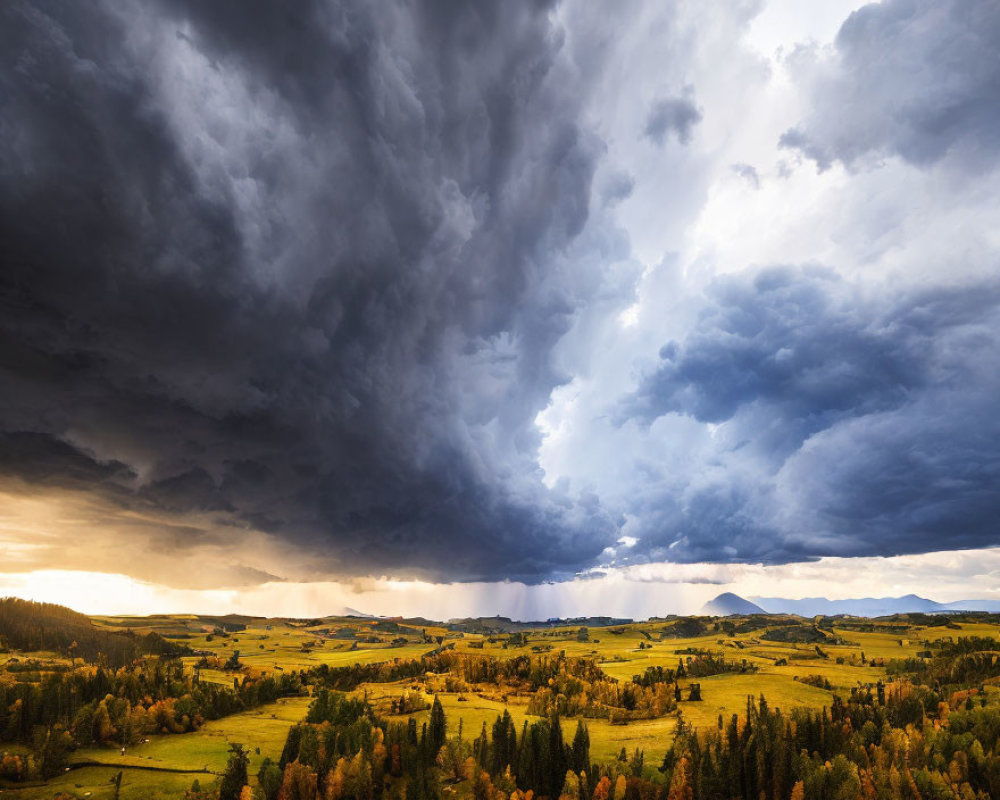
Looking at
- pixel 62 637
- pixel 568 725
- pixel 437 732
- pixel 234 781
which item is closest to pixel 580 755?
pixel 437 732

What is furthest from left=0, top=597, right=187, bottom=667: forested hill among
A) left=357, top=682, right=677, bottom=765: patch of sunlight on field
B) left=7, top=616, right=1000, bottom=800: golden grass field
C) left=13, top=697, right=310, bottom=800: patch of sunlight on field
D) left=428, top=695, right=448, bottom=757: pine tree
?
left=428, top=695, right=448, bottom=757: pine tree

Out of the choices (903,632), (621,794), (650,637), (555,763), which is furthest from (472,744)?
(903,632)

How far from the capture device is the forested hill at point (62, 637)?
7538 centimetres

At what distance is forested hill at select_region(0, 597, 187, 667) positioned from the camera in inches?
2968

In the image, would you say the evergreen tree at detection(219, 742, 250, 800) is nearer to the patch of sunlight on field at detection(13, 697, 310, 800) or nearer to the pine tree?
the patch of sunlight on field at detection(13, 697, 310, 800)

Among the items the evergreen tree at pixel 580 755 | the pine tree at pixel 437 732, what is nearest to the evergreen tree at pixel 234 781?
the pine tree at pixel 437 732

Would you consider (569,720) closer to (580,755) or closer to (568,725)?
(568,725)

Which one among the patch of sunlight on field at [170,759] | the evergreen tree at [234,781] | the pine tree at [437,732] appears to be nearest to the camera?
the evergreen tree at [234,781]

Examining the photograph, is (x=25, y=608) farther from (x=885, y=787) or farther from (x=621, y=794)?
(x=885, y=787)

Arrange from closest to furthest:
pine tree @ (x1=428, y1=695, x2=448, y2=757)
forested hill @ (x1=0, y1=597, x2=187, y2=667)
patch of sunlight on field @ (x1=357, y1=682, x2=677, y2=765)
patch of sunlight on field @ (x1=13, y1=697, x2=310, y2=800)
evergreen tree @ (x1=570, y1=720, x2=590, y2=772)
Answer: patch of sunlight on field @ (x1=13, y1=697, x2=310, y2=800)
evergreen tree @ (x1=570, y1=720, x2=590, y2=772)
pine tree @ (x1=428, y1=695, x2=448, y2=757)
patch of sunlight on field @ (x1=357, y1=682, x2=677, y2=765)
forested hill @ (x1=0, y1=597, x2=187, y2=667)

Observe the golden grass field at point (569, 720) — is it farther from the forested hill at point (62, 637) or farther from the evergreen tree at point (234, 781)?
the forested hill at point (62, 637)

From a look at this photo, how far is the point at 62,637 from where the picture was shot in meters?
80.8

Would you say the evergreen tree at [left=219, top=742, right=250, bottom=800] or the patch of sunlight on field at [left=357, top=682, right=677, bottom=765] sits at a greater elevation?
the evergreen tree at [left=219, top=742, right=250, bottom=800]

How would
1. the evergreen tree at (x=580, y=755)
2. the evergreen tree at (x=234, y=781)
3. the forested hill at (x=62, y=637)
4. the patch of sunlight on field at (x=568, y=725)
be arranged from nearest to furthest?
the evergreen tree at (x=234, y=781) < the evergreen tree at (x=580, y=755) < the patch of sunlight on field at (x=568, y=725) < the forested hill at (x=62, y=637)
